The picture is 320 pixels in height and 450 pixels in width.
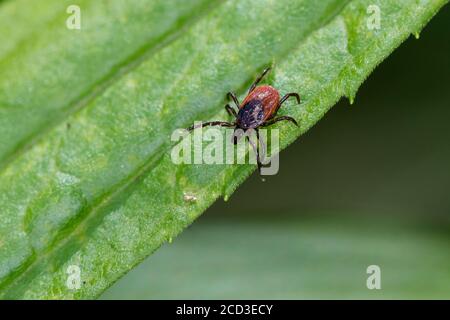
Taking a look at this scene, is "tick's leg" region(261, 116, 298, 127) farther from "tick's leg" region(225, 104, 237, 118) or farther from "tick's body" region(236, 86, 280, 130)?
"tick's leg" region(225, 104, 237, 118)

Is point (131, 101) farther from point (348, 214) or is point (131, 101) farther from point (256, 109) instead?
point (348, 214)

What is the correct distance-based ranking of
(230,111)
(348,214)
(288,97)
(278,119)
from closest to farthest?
1. (288,97)
2. (230,111)
3. (278,119)
4. (348,214)

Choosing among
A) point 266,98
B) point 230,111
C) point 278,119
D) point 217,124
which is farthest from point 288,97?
point 217,124

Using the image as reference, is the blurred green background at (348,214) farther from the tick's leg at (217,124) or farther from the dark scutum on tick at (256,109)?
the tick's leg at (217,124)

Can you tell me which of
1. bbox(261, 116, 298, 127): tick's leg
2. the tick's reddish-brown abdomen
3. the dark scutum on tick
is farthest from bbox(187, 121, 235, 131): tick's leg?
bbox(261, 116, 298, 127): tick's leg

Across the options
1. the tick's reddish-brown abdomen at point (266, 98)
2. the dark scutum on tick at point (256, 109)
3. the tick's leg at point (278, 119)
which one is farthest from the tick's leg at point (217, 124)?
the tick's leg at point (278, 119)

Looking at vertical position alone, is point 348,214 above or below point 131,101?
below
